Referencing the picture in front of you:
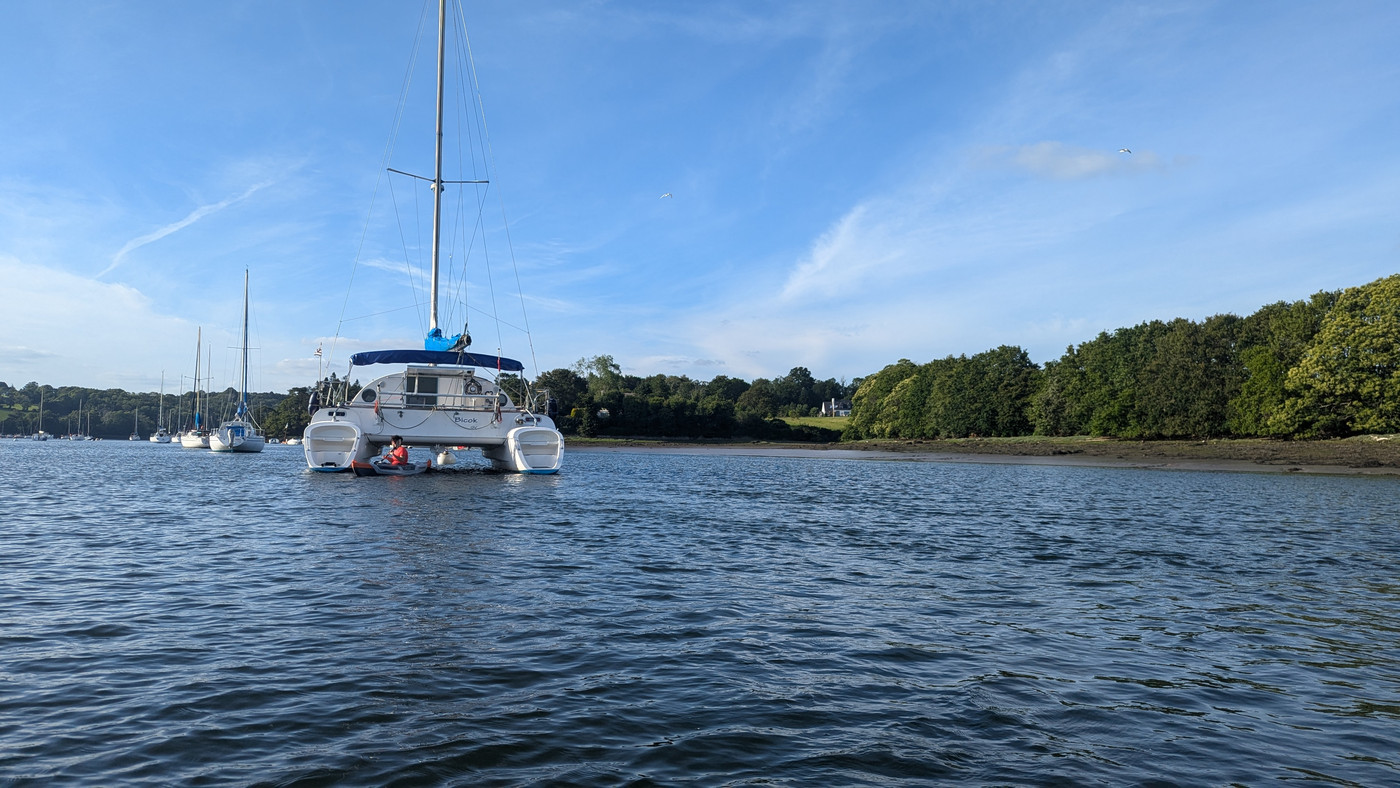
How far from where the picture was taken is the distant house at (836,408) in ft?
616

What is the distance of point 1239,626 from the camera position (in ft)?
28.3

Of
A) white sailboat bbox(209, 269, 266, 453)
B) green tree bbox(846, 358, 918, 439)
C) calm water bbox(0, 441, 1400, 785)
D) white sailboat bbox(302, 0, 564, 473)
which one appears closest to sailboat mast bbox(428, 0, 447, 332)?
white sailboat bbox(302, 0, 564, 473)

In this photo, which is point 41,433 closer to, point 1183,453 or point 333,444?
point 333,444

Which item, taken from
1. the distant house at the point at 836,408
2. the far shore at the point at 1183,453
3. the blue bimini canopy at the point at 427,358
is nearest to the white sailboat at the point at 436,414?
the blue bimini canopy at the point at 427,358

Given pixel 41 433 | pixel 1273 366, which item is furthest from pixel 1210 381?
pixel 41 433

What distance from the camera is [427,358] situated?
2939cm

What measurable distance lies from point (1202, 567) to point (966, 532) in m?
4.88

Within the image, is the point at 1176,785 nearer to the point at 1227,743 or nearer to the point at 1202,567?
the point at 1227,743

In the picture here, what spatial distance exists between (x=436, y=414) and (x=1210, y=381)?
5863cm

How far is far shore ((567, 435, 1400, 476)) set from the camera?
143ft

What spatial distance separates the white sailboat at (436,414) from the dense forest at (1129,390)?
168 centimetres

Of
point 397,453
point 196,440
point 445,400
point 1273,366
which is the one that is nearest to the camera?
point 397,453

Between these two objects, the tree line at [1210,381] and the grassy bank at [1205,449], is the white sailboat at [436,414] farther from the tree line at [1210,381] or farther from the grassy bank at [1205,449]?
the tree line at [1210,381]

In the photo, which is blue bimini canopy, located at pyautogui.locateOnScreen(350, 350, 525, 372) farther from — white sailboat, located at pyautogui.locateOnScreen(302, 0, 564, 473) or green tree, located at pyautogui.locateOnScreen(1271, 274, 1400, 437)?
green tree, located at pyautogui.locateOnScreen(1271, 274, 1400, 437)
